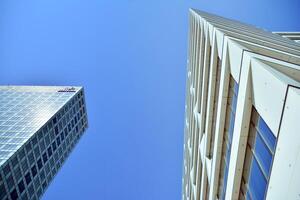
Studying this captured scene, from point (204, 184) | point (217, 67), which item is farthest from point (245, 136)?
point (204, 184)

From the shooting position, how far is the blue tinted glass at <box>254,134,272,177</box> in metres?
9.10

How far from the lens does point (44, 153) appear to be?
6588 centimetres

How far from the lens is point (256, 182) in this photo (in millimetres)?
10578

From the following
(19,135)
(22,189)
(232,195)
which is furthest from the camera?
(19,135)

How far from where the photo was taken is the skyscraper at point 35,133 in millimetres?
52500

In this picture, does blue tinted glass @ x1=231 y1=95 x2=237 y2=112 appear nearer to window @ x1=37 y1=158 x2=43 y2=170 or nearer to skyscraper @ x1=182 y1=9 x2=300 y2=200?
skyscraper @ x1=182 y1=9 x2=300 y2=200

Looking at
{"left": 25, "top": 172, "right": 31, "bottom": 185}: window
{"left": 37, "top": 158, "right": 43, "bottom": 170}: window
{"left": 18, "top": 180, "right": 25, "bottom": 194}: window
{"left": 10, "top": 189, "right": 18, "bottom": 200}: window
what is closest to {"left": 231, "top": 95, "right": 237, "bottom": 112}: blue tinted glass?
{"left": 10, "top": 189, "right": 18, "bottom": 200}: window

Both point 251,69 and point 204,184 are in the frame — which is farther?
point 204,184

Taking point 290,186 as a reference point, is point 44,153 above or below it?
below

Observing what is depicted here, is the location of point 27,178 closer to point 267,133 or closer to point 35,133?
point 35,133

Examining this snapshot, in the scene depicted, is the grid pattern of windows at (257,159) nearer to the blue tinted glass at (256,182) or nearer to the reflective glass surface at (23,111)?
the blue tinted glass at (256,182)

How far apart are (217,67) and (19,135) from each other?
52993 millimetres

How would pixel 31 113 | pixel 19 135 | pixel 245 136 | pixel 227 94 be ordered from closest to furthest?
pixel 245 136 → pixel 227 94 → pixel 19 135 → pixel 31 113

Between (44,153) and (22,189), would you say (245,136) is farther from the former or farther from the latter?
(44,153)
